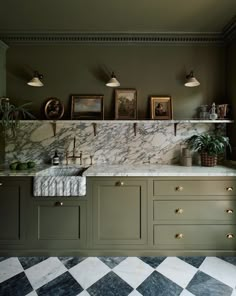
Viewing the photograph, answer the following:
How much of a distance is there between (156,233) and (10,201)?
5.23 feet

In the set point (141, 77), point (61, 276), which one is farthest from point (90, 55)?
point (61, 276)

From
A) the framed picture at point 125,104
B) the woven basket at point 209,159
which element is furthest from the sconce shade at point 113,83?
the woven basket at point 209,159

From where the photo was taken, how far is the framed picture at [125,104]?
284cm

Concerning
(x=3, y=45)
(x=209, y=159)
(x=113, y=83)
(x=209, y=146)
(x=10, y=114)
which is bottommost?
(x=209, y=159)

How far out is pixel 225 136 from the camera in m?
2.84

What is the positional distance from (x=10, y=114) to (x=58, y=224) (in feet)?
4.72

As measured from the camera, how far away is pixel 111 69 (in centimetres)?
286

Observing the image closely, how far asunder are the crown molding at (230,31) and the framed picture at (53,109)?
2257 mm

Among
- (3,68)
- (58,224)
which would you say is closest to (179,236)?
(58,224)

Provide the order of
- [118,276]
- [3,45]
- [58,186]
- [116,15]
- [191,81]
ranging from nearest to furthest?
[118,276]
[58,186]
[116,15]
[191,81]
[3,45]

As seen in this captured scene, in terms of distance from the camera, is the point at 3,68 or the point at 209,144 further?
the point at 3,68

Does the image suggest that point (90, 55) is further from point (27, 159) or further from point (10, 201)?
point (10, 201)

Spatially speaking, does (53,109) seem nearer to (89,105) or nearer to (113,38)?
(89,105)

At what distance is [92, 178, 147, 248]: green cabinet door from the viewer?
7.47 feet
